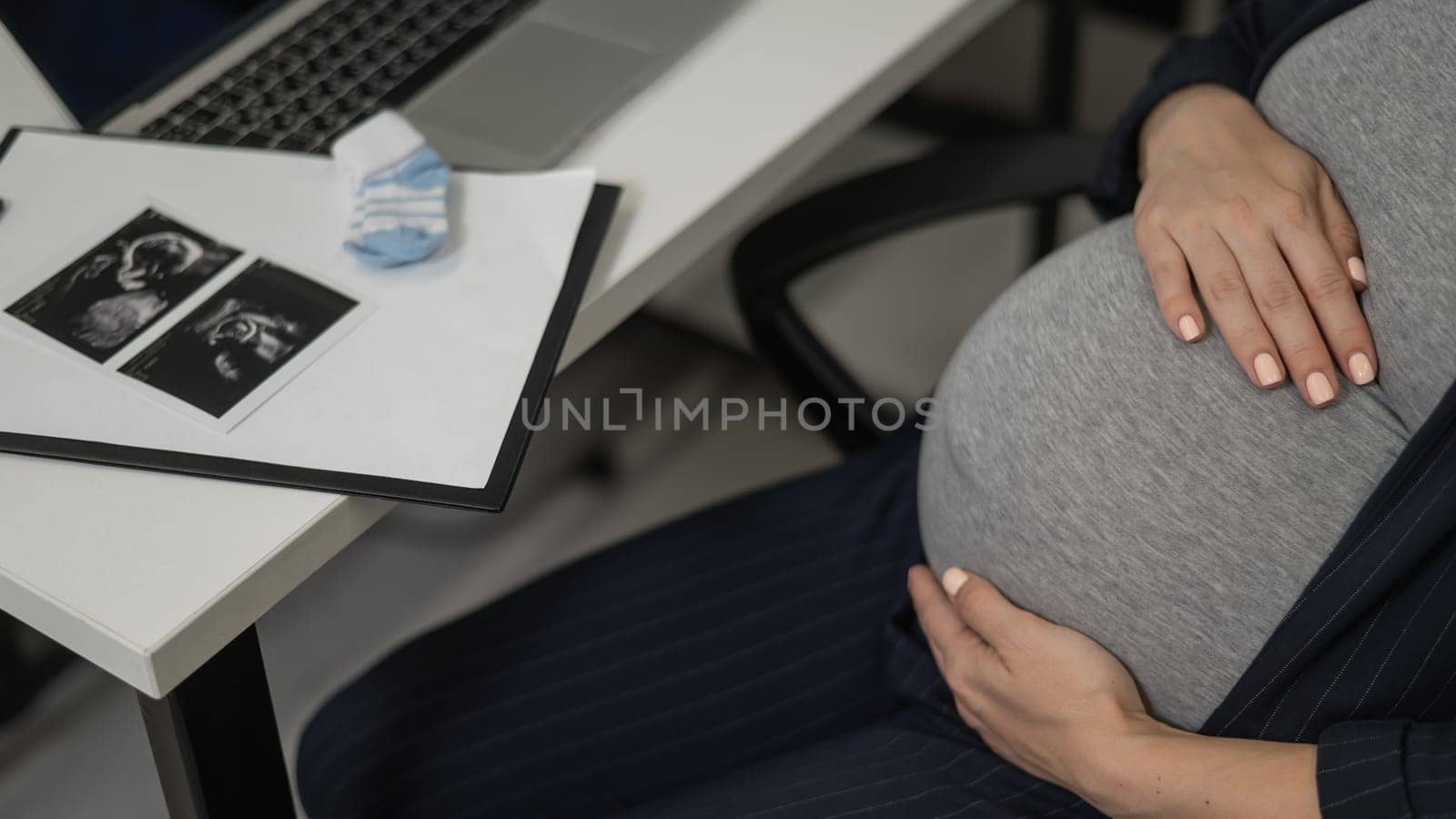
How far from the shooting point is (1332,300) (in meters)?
0.70

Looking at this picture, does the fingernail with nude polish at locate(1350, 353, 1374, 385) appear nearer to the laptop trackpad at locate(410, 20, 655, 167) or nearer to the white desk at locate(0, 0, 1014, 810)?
the white desk at locate(0, 0, 1014, 810)

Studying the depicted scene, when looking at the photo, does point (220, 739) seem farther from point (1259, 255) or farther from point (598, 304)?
point (1259, 255)

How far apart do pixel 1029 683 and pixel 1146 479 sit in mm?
129

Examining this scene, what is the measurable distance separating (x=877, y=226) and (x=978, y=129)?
1.16 m

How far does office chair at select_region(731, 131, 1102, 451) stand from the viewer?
2.87 feet

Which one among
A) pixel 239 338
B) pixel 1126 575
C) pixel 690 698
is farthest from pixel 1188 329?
pixel 239 338

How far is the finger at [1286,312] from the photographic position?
68 centimetres

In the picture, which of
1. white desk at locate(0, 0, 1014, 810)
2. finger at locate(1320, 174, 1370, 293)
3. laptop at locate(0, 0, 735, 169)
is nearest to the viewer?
white desk at locate(0, 0, 1014, 810)

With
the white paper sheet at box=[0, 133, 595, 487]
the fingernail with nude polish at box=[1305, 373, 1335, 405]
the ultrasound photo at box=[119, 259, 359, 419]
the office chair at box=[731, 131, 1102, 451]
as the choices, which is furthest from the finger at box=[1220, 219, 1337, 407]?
the ultrasound photo at box=[119, 259, 359, 419]

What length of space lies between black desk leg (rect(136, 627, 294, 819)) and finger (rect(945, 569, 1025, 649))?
393mm

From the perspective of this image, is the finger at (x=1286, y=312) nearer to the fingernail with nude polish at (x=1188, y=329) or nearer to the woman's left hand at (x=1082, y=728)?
the fingernail with nude polish at (x=1188, y=329)

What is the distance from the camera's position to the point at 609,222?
2.60 feet

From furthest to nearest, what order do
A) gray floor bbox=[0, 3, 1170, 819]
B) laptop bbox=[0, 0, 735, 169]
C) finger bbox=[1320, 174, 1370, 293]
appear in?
gray floor bbox=[0, 3, 1170, 819] → laptop bbox=[0, 0, 735, 169] → finger bbox=[1320, 174, 1370, 293]

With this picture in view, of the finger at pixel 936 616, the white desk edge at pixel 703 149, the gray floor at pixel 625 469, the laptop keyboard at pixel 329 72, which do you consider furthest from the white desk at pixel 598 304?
the gray floor at pixel 625 469
